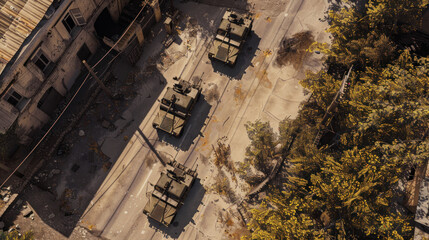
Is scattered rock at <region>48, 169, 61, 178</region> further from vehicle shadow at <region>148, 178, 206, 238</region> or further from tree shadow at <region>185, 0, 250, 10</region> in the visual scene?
tree shadow at <region>185, 0, 250, 10</region>

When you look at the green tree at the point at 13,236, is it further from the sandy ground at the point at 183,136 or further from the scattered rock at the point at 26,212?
the scattered rock at the point at 26,212

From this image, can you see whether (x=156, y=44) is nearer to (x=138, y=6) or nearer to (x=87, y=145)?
(x=138, y=6)

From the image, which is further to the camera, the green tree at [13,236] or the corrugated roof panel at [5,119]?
the corrugated roof panel at [5,119]

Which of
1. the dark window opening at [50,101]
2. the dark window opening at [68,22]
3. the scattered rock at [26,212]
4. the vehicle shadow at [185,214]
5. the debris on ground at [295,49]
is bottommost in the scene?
the scattered rock at [26,212]

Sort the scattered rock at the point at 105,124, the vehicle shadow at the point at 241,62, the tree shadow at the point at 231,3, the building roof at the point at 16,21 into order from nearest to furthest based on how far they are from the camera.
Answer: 1. the building roof at the point at 16,21
2. the scattered rock at the point at 105,124
3. the vehicle shadow at the point at 241,62
4. the tree shadow at the point at 231,3

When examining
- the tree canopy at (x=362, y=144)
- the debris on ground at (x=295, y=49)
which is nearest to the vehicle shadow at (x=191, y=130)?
the tree canopy at (x=362, y=144)

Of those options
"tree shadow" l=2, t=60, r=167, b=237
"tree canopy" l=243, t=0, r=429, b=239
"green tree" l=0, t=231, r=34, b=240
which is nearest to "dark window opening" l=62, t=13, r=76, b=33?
"tree shadow" l=2, t=60, r=167, b=237

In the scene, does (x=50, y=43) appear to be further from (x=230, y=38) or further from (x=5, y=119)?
(x=230, y=38)
